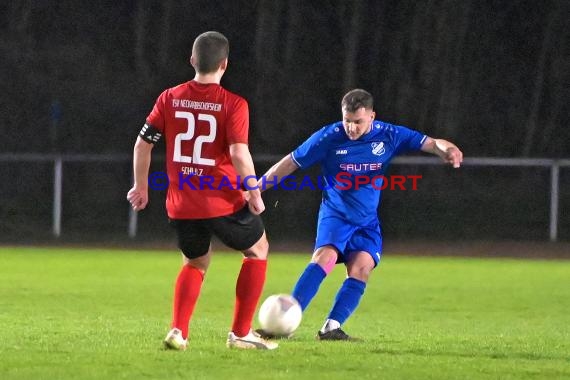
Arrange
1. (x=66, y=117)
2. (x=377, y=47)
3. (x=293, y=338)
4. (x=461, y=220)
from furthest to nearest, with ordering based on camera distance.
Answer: (x=377, y=47)
(x=66, y=117)
(x=461, y=220)
(x=293, y=338)

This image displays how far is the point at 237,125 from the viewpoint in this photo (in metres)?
7.01

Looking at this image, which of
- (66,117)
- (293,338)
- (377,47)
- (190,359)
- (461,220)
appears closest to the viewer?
(190,359)

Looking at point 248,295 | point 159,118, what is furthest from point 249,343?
point 159,118

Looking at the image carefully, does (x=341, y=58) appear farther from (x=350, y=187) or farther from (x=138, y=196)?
(x=138, y=196)

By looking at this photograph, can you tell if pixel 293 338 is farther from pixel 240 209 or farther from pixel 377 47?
pixel 377 47

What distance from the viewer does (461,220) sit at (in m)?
24.7

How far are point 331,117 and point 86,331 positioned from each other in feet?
76.8

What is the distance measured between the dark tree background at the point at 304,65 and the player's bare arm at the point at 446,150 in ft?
74.2

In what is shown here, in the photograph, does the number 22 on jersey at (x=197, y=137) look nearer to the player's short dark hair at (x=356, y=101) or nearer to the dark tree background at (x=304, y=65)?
the player's short dark hair at (x=356, y=101)

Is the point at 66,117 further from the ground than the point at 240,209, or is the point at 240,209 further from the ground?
the point at 240,209

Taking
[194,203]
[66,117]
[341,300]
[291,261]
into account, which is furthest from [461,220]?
[194,203]

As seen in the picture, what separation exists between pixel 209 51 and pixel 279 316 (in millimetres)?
1965

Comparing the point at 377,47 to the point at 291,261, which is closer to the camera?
the point at 291,261

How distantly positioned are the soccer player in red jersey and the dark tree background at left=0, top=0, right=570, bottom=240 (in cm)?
2388
